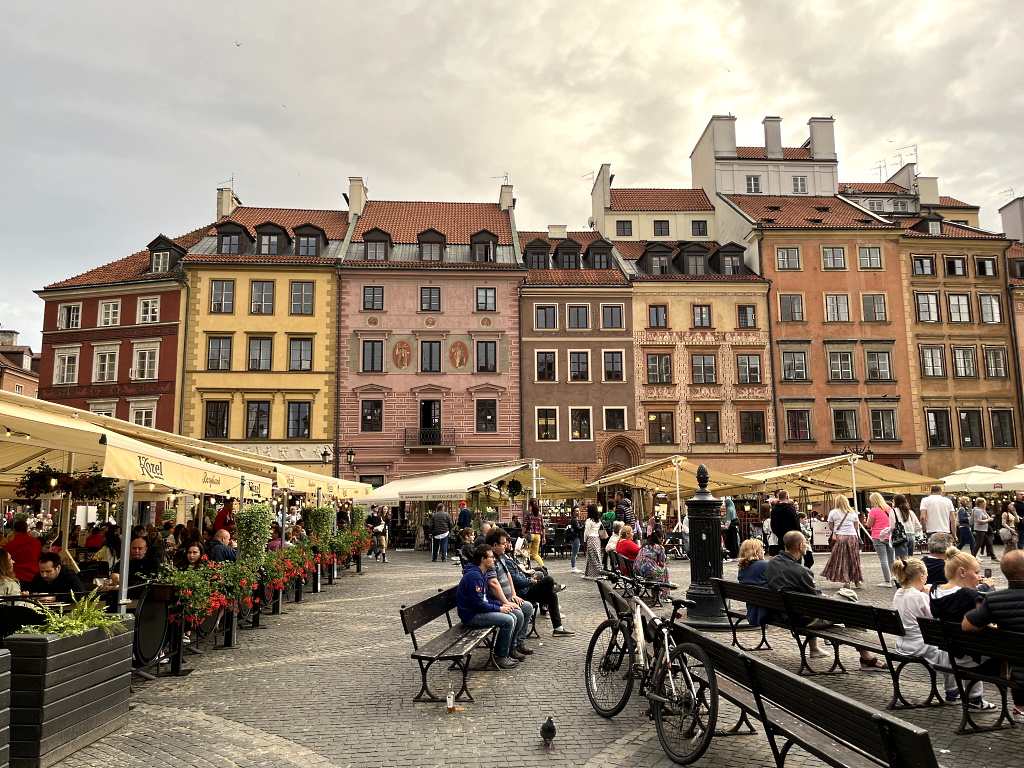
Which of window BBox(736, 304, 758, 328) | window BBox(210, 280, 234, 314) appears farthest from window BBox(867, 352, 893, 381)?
window BBox(210, 280, 234, 314)

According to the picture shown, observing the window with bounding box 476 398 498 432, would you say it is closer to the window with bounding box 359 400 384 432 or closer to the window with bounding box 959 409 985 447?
the window with bounding box 359 400 384 432

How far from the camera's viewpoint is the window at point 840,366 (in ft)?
130

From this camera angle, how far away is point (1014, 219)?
4822 cm

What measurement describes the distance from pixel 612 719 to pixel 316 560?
A: 34.1 ft

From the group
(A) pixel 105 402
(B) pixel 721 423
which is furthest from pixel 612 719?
(A) pixel 105 402

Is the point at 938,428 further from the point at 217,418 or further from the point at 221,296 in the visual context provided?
the point at 221,296

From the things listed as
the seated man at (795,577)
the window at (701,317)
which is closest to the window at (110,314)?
the window at (701,317)

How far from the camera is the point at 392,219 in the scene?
43406mm

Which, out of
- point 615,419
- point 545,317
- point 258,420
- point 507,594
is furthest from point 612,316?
point 507,594

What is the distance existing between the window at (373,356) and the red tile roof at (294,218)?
663 cm

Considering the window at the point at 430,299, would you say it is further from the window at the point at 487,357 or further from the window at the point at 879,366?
the window at the point at 879,366

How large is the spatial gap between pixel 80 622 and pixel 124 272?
38476 millimetres

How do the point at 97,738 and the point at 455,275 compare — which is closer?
the point at 97,738

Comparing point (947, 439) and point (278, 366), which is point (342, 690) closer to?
point (278, 366)
